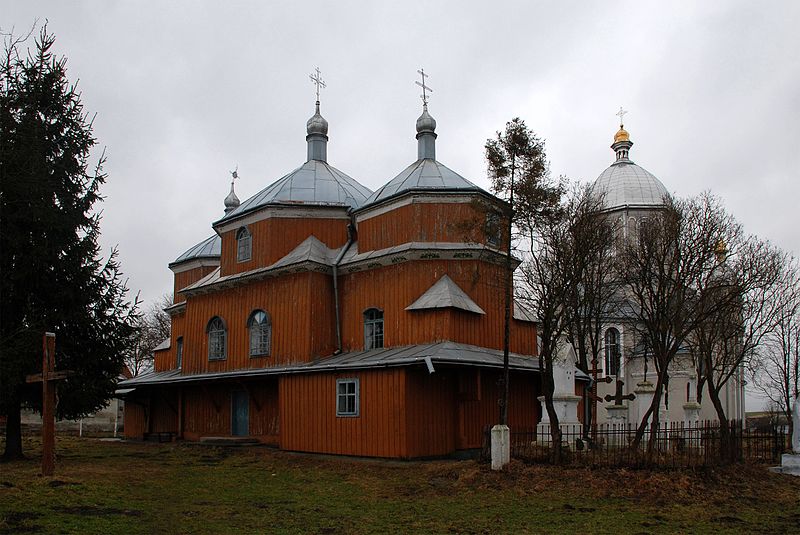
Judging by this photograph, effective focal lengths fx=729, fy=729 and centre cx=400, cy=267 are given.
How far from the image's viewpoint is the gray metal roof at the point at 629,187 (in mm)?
40719

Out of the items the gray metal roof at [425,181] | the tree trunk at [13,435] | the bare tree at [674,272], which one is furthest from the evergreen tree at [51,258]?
the bare tree at [674,272]

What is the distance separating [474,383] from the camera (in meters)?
19.1

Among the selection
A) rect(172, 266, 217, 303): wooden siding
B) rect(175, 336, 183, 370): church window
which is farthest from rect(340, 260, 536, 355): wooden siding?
rect(172, 266, 217, 303): wooden siding

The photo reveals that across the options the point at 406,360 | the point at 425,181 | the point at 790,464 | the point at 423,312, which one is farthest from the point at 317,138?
the point at 790,464

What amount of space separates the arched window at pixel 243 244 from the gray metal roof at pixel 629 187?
2200 centimetres

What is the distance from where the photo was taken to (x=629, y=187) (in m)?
41.7

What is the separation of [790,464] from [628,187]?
88.0ft

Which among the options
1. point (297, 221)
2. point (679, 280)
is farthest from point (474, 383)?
point (297, 221)

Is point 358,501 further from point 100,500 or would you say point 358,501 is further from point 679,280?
point 679,280

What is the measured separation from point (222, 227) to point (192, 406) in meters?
6.57

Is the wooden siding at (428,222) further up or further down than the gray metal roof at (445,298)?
further up

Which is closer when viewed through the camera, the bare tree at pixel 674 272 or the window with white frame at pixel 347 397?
the bare tree at pixel 674 272

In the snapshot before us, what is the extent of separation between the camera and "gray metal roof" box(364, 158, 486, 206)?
72.4 feet

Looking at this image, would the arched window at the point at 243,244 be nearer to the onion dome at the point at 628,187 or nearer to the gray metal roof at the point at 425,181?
the gray metal roof at the point at 425,181
